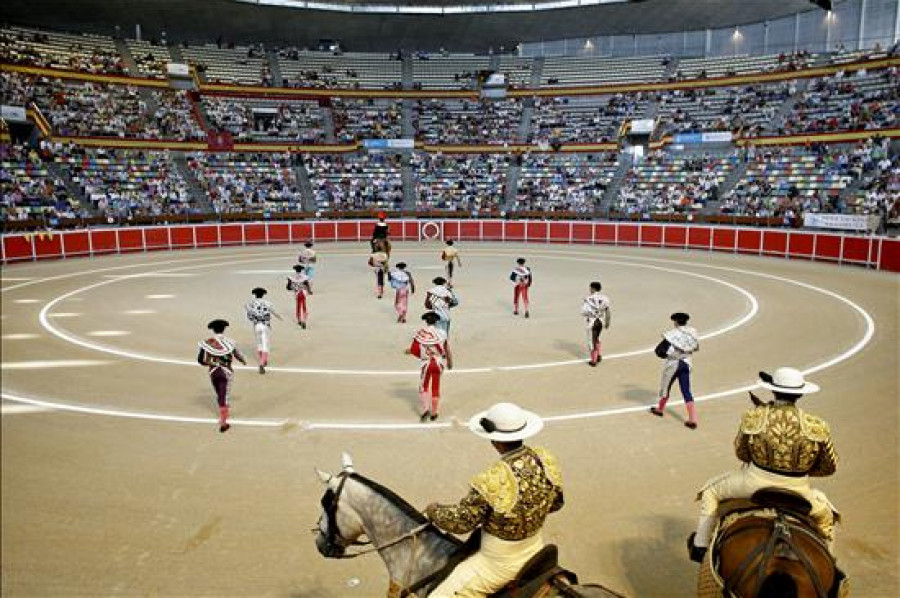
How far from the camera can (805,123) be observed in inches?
1447

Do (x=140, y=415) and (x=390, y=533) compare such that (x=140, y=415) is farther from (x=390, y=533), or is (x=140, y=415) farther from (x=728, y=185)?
(x=728, y=185)

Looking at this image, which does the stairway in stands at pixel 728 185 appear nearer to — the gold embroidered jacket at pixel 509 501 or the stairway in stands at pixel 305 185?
the stairway in stands at pixel 305 185

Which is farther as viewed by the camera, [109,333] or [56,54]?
[56,54]

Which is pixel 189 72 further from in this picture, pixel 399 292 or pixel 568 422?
pixel 568 422

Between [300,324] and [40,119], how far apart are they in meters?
28.4

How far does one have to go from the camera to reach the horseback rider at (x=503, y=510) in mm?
3629

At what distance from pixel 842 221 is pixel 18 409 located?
100 feet

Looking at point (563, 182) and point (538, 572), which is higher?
point (563, 182)

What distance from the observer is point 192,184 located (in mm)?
38219

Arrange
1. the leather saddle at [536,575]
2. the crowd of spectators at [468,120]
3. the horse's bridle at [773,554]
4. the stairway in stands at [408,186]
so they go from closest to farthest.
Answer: the leather saddle at [536,575] → the horse's bridle at [773,554] → the stairway in stands at [408,186] → the crowd of spectators at [468,120]

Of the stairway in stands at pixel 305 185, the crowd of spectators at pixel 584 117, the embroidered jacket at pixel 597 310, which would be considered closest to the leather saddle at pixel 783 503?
the embroidered jacket at pixel 597 310

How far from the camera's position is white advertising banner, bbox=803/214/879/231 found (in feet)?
90.2

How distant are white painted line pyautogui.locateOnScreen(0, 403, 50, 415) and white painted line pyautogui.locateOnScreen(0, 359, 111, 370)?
7.09ft

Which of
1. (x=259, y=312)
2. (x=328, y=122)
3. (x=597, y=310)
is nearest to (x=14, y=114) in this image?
(x=328, y=122)
